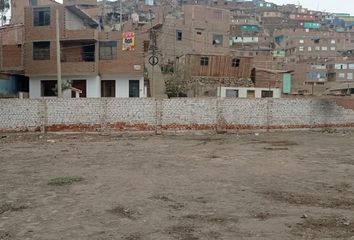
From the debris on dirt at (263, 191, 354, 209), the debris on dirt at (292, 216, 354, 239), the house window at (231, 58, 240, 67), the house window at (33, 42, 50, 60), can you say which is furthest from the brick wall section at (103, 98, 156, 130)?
the house window at (231, 58, 240, 67)

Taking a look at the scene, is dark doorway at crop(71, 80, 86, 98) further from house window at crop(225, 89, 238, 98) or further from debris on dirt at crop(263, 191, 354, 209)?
debris on dirt at crop(263, 191, 354, 209)

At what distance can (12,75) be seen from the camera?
1585 inches

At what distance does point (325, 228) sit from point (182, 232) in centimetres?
207

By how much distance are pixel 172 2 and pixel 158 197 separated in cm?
12363

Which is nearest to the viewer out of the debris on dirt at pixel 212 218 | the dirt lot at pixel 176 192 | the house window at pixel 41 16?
the dirt lot at pixel 176 192

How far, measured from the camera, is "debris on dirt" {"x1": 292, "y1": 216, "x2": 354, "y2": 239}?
20.0ft

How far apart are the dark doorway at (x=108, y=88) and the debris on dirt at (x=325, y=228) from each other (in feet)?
118

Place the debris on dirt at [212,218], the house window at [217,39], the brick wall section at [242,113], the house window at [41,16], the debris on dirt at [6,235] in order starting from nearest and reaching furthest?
the debris on dirt at [6,235]
the debris on dirt at [212,218]
the brick wall section at [242,113]
the house window at [41,16]
the house window at [217,39]

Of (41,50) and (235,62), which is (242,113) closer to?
(41,50)

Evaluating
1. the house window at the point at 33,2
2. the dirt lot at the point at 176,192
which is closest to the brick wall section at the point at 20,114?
the dirt lot at the point at 176,192

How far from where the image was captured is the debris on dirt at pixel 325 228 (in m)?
6.09

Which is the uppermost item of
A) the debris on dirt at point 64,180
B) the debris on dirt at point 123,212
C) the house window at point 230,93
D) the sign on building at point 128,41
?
the sign on building at point 128,41

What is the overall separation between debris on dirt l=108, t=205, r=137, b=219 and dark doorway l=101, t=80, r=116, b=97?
3466 centimetres

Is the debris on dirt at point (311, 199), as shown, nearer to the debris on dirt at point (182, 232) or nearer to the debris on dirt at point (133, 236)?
the debris on dirt at point (182, 232)
